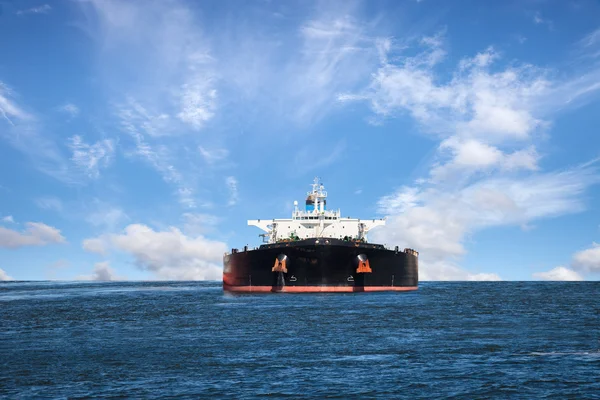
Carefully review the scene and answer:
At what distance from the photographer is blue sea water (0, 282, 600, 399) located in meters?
14.9

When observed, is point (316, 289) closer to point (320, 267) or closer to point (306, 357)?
point (320, 267)

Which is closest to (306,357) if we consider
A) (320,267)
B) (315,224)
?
(320,267)

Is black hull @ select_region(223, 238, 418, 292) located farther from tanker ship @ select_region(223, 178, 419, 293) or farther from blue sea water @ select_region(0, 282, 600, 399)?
blue sea water @ select_region(0, 282, 600, 399)

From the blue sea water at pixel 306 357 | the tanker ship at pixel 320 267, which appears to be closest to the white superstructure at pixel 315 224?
the tanker ship at pixel 320 267

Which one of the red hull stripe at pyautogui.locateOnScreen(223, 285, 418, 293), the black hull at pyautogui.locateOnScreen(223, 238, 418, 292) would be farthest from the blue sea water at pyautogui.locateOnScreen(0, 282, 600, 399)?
the red hull stripe at pyautogui.locateOnScreen(223, 285, 418, 293)

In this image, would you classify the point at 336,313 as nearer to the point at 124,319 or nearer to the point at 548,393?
the point at 124,319

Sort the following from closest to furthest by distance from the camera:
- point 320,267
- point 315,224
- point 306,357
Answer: point 306,357
point 320,267
point 315,224

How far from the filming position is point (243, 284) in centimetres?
6000

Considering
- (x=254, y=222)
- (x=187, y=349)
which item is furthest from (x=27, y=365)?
(x=254, y=222)

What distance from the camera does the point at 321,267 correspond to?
5206cm

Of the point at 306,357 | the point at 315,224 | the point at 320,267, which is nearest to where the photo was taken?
the point at 306,357

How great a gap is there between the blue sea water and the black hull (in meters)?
17.8

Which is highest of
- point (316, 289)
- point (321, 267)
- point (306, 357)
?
point (321, 267)

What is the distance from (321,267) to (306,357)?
1291 inches
